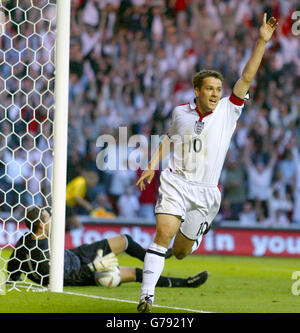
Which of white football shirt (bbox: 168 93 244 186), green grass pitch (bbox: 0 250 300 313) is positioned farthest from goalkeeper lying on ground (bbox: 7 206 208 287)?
white football shirt (bbox: 168 93 244 186)

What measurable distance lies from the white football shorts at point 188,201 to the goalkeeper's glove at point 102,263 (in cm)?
149

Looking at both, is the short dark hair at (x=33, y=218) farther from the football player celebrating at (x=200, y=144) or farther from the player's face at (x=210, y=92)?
the player's face at (x=210, y=92)

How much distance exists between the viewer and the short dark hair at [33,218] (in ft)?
25.7

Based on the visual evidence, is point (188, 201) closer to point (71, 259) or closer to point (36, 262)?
point (36, 262)

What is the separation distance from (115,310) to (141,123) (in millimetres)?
9567

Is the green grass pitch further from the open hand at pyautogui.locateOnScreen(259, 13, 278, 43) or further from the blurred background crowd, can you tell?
the blurred background crowd

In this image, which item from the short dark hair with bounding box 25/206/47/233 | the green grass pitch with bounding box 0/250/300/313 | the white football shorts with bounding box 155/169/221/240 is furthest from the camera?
the short dark hair with bounding box 25/206/47/233

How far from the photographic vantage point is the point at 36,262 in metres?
7.68

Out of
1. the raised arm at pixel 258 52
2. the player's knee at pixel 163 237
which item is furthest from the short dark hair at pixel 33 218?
the raised arm at pixel 258 52

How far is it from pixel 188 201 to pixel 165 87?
401 inches

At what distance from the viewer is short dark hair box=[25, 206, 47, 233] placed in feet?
25.7

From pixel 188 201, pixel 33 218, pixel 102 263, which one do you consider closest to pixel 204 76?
pixel 188 201

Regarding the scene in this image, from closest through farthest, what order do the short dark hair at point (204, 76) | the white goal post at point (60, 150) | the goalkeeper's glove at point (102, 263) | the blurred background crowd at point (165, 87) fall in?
the short dark hair at point (204, 76), the white goal post at point (60, 150), the goalkeeper's glove at point (102, 263), the blurred background crowd at point (165, 87)
